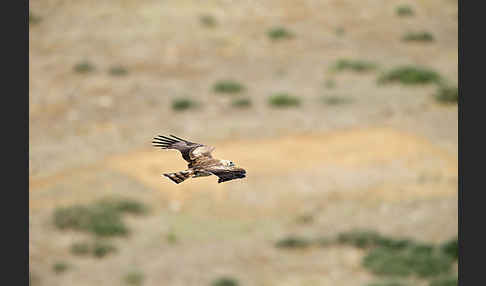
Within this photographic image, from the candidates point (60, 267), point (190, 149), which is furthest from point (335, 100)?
point (190, 149)

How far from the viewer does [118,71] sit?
121 ft

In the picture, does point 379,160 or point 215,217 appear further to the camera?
point 379,160

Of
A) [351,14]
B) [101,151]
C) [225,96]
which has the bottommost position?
[101,151]

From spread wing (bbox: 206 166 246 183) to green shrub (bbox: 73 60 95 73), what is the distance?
3073 centimetres

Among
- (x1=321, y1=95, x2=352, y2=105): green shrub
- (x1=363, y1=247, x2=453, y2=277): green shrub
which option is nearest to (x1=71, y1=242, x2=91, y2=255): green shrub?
(x1=363, y1=247, x2=453, y2=277): green shrub

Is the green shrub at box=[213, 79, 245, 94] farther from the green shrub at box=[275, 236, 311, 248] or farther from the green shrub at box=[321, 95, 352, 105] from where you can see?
the green shrub at box=[275, 236, 311, 248]

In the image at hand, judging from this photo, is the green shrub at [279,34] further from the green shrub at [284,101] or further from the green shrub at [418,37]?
the green shrub at [284,101]

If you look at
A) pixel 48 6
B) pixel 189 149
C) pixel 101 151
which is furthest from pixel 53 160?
pixel 189 149

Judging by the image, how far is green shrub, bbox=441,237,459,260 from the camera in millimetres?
24156

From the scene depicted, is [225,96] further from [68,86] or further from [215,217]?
[215,217]

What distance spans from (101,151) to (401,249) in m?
10.4

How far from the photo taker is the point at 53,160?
29.9 meters

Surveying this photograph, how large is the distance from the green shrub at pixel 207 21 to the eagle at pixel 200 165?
33.3m

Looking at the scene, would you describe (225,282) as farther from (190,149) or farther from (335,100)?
(190,149)
